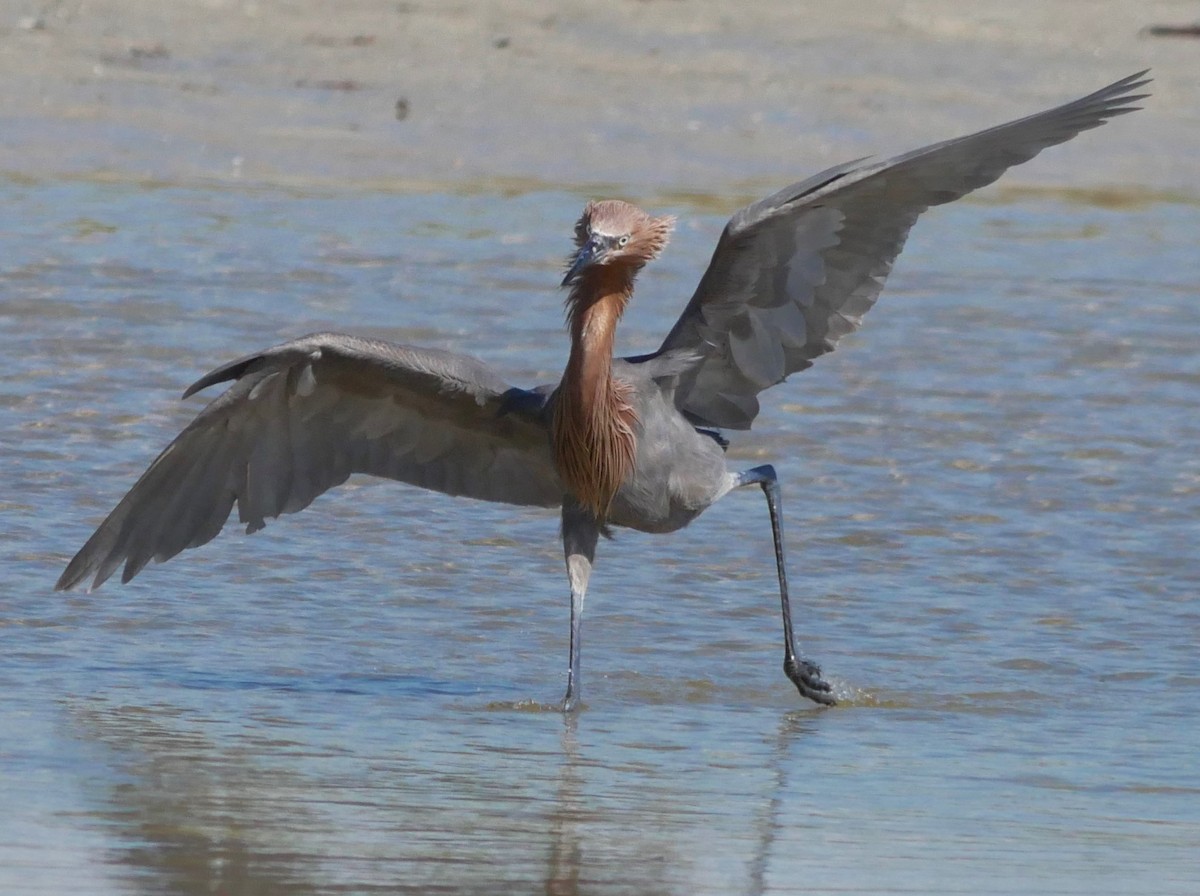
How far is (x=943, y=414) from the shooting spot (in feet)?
35.1

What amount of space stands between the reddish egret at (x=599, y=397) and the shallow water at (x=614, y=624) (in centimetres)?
42

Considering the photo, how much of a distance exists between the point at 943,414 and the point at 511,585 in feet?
9.93

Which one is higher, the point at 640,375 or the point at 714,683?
the point at 640,375

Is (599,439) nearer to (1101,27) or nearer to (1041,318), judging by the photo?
(1041,318)

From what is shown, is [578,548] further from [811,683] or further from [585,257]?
[585,257]

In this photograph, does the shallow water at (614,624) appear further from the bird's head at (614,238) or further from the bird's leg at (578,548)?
the bird's head at (614,238)

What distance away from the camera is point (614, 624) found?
26.3 feet

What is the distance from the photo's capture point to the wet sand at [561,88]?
611 inches

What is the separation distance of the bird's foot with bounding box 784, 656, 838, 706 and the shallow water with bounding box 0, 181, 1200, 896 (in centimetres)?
9

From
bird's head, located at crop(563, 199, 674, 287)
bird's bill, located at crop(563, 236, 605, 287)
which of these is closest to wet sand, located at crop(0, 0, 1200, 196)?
bird's head, located at crop(563, 199, 674, 287)

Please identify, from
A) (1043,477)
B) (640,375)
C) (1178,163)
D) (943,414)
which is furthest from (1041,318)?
(640,375)

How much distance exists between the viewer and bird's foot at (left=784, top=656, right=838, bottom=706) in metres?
7.20

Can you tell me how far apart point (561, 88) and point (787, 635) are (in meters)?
9.82

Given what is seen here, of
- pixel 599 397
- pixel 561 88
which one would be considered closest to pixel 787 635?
pixel 599 397
